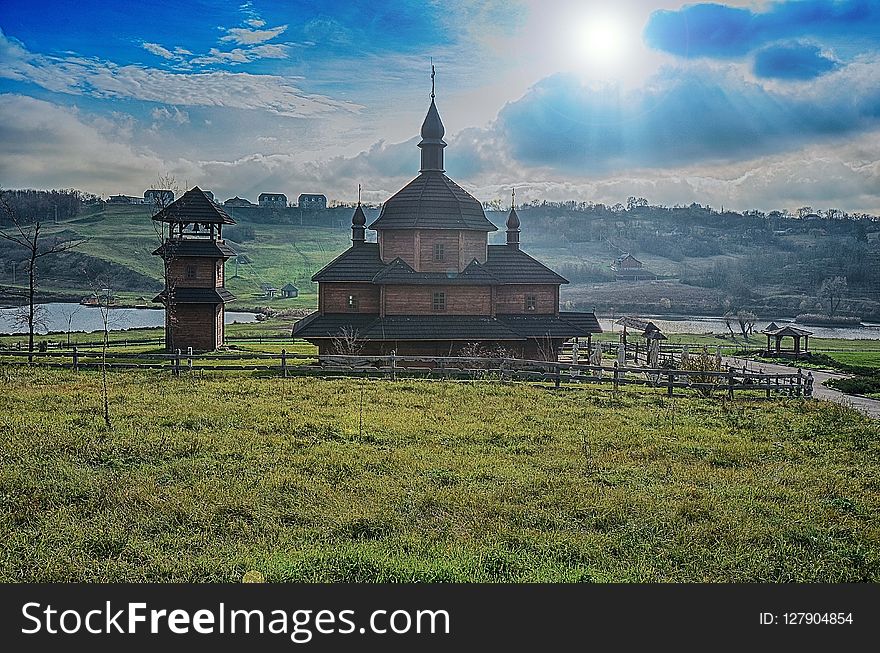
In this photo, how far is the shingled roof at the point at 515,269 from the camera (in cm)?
3269

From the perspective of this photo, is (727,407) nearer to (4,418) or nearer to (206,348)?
(4,418)

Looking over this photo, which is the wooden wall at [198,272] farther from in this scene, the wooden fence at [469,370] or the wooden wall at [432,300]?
the wooden wall at [432,300]

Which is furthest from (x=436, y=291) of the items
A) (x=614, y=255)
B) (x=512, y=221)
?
(x=614, y=255)

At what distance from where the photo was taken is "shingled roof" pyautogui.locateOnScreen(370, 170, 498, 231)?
32562mm

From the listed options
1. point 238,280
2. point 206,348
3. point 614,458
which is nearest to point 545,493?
point 614,458

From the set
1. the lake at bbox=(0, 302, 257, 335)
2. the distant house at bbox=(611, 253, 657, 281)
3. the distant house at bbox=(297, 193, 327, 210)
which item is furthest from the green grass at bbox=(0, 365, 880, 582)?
the distant house at bbox=(297, 193, 327, 210)

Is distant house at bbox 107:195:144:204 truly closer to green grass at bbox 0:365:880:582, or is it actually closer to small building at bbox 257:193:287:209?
small building at bbox 257:193:287:209

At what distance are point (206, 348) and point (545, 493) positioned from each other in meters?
28.0

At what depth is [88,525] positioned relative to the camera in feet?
29.0

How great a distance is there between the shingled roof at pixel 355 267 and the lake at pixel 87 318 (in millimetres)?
26837

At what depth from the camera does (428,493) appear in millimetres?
10344

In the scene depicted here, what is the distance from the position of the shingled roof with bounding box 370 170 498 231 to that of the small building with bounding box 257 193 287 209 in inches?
4944

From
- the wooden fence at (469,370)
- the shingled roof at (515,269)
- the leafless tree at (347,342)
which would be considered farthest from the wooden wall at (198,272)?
the shingled roof at (515,269)

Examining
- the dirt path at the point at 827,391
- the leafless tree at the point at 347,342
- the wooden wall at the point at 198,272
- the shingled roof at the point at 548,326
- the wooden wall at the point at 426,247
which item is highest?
the wooden wall at the point at 426,247
